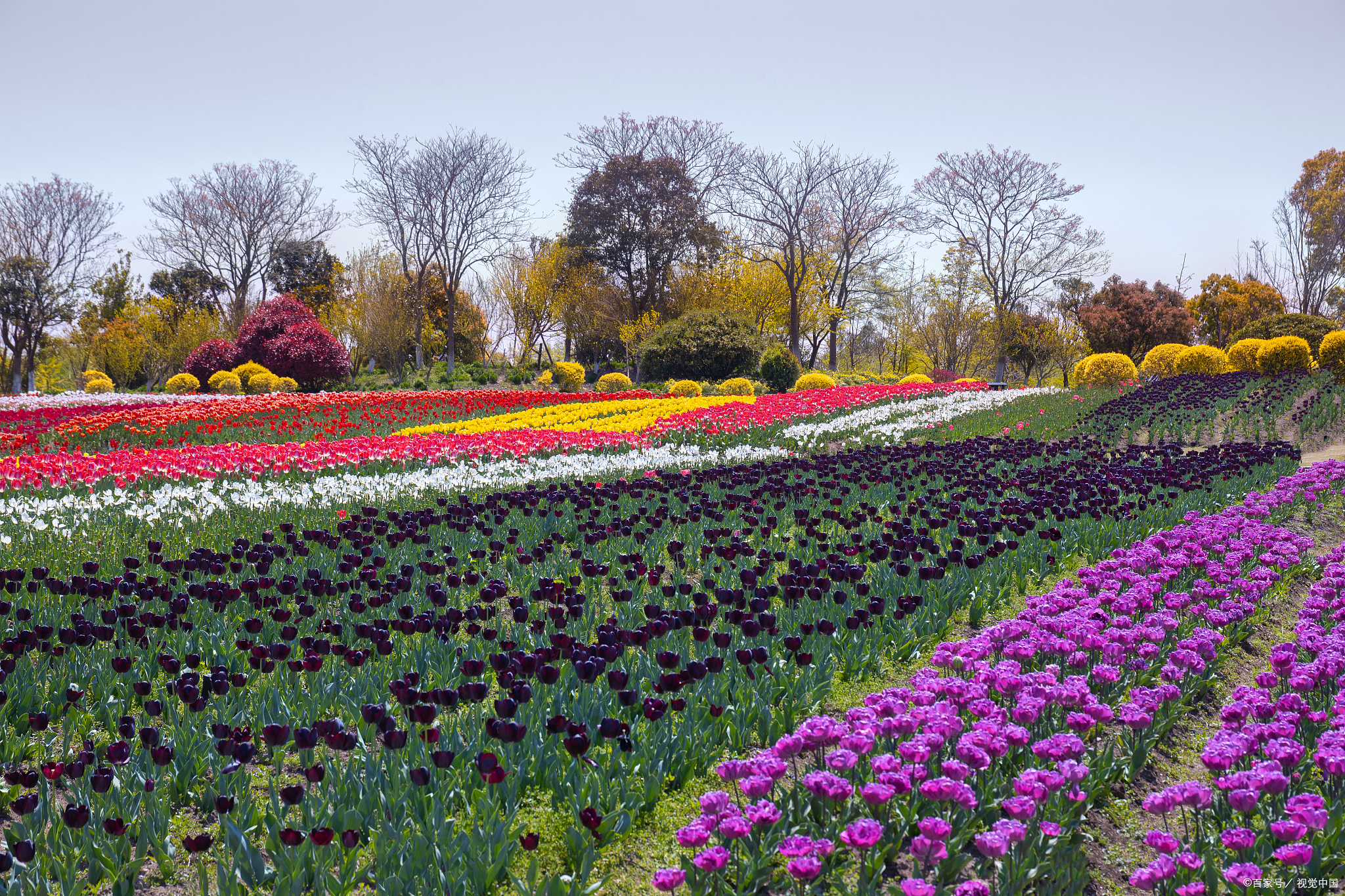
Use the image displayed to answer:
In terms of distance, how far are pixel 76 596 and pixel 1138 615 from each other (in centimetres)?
585

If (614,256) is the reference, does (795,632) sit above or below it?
below

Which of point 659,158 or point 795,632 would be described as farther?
point 659,158

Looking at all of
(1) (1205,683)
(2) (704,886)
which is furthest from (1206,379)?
(2) (704,886)

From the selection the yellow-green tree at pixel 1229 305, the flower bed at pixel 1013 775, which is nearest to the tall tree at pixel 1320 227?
the yellow-green tree at pixel 1229 305

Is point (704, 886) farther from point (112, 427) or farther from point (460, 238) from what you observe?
point (460, 238)

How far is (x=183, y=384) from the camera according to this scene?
30.1 meters

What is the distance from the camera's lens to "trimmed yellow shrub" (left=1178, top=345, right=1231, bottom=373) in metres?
21.5

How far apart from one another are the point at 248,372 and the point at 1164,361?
30.9 m

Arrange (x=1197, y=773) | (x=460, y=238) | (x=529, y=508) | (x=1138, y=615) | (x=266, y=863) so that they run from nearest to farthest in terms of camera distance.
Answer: (x=266, y=863)
(x=1197, y=773)
(x=1138, y=615)
(x=529, y=508)
(x=460, y=238)

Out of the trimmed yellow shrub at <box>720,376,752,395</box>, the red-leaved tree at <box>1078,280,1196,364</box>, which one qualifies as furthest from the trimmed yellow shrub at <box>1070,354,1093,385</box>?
the red-leaved tree at <box>1078,280,1196,364</box>

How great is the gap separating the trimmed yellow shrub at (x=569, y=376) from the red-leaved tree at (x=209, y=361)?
13.6 meters

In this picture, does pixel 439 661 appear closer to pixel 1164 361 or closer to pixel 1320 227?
pixel 1164 361

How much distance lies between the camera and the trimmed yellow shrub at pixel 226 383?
28188 mm

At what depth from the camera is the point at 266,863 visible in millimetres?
2469
